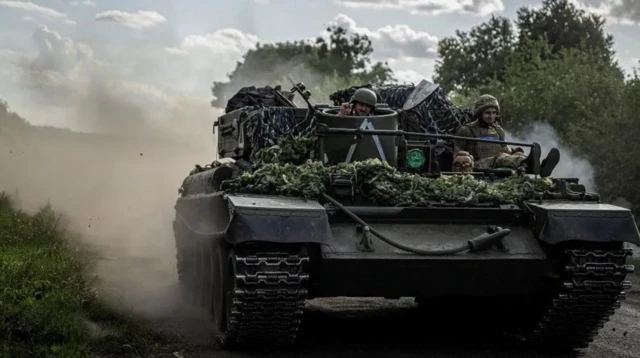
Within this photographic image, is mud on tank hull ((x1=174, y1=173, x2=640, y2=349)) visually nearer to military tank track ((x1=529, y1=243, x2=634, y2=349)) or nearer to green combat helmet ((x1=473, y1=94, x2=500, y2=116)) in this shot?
military tank track ((x1=529, y1=243, x2=634, y2=349))

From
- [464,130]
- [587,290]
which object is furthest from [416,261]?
[464,130]

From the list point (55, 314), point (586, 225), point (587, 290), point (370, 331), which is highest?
point (586, 225)

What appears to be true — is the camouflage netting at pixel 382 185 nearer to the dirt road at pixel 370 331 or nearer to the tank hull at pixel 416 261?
the tank hull at pixel 416 261

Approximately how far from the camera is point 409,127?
11828 millimetres

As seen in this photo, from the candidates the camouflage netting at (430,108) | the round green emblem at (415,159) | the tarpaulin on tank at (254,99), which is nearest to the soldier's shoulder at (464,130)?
the camouflage netting at (430,108)

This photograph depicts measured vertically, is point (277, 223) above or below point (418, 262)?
above

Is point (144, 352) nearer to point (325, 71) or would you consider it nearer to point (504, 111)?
point (504, 111)

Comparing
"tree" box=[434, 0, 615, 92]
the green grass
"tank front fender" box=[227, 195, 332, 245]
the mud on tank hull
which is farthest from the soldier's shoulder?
"tree" box=[434, 0, 615, 92]

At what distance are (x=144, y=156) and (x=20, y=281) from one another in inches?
600

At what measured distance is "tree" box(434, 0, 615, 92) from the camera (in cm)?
5038

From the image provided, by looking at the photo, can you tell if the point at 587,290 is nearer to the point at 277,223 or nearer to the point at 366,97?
the point at 277,223

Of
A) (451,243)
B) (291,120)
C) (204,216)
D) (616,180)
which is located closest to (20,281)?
(204,216)

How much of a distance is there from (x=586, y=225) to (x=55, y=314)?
13.9 feet

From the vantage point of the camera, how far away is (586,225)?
873cm
